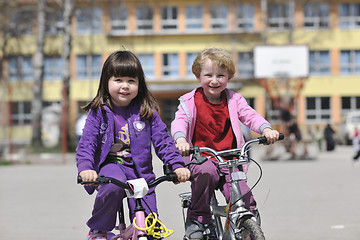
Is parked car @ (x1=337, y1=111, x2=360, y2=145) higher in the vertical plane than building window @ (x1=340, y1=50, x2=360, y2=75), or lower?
lower

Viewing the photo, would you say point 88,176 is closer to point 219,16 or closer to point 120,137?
point 120,137

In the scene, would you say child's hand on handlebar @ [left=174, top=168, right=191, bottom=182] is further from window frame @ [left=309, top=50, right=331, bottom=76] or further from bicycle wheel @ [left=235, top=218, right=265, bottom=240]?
window frame @ [left=309, top=50, right=331, bottom=76]

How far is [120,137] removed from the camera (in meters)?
3.88

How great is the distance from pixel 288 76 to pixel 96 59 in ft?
75.7

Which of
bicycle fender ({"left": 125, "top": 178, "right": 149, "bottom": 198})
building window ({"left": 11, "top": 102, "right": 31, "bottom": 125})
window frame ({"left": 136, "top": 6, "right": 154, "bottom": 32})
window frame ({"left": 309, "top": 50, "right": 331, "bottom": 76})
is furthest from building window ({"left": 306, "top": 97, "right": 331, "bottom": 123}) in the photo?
bicycle fender ({"left": 125, "top": 178, "right": 149, "bottom": 198})

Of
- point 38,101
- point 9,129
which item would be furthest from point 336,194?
point 38,101

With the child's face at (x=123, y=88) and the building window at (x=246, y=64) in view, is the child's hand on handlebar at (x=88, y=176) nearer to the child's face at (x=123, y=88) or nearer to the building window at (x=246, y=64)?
the child's face at (x=123, y=88)

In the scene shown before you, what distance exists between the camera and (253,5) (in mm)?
44219

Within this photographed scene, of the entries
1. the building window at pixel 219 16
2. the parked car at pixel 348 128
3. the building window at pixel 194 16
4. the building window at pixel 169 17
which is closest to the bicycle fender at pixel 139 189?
the parked car at pixel 348 128

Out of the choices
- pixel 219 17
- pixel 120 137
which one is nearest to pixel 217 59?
pixel 120 137

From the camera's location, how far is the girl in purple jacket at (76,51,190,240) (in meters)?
3.72

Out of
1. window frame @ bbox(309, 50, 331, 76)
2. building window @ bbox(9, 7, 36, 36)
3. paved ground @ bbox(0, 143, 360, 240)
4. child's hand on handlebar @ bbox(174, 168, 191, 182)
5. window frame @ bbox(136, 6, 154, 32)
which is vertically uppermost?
window frame @ bbox(136, 6, 154, 32)

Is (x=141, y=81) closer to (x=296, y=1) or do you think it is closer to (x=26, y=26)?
(x=26, y=26)

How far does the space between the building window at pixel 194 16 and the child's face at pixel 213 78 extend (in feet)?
134
